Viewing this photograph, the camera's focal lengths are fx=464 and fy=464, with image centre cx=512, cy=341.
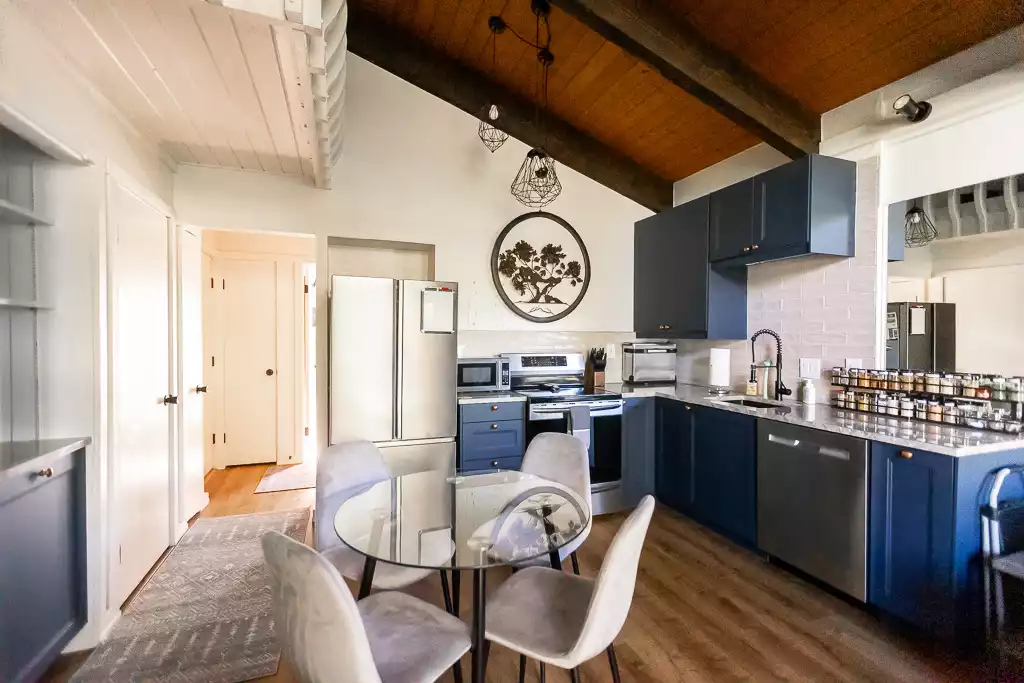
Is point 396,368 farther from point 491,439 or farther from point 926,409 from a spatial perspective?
point 926,409

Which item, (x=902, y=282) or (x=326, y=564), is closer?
(x=326, y=564)

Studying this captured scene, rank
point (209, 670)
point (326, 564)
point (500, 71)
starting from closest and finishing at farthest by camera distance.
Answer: point (326, 564), point (209, 670), point (500, 71)

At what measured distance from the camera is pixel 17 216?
182 centimetres

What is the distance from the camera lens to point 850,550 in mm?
2197

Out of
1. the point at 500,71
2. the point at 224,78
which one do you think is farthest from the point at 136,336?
the point at 500,71

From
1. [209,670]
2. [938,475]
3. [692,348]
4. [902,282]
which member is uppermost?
[902,282]

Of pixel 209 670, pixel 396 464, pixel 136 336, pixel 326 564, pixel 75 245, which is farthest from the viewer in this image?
pixel 396 464

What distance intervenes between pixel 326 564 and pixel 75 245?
194cm

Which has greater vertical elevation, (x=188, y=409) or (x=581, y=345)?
(x=581, y=345)

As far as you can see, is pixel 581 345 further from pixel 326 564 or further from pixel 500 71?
pixel 326 564

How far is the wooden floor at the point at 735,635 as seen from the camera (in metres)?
1.82

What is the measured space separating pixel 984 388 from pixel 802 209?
1234mm

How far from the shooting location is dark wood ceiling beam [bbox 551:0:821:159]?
2537mm

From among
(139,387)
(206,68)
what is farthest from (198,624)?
(206,68)
